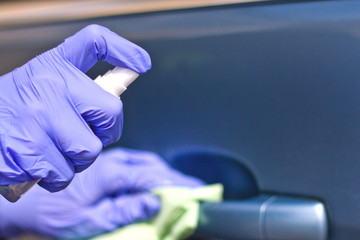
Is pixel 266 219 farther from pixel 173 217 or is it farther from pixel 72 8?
pixel 72 8

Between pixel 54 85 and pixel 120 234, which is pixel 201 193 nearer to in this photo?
pixel 120 234

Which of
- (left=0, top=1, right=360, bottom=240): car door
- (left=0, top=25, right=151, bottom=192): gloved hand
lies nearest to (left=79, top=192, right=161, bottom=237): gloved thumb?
(left=0, top=1, right=360, bottom=240): car door

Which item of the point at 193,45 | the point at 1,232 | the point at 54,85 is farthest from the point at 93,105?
the point at 1,232

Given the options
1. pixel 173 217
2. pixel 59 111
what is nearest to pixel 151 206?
pixel 173 217

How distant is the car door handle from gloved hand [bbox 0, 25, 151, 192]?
12.9 inches

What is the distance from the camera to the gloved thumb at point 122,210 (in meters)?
1.47

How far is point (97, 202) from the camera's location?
5.07 ft

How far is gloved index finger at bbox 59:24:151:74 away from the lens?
111 centimetres

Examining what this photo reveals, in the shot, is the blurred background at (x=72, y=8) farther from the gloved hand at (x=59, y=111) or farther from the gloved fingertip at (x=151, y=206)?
the gloved fingertip at (x=151, y=206)

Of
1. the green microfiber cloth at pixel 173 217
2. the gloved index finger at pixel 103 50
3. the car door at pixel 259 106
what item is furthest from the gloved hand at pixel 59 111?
the green microfiber cloth at pixel 173 217

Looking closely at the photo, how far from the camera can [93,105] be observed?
1.09m

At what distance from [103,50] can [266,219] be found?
45cm

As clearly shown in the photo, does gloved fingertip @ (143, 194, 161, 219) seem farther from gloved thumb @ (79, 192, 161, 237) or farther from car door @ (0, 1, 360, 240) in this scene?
car door @ (0, 1, 360, 240)

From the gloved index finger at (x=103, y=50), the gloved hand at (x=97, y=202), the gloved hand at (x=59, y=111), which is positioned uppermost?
the gloved index finger at (x=103, y=50)
